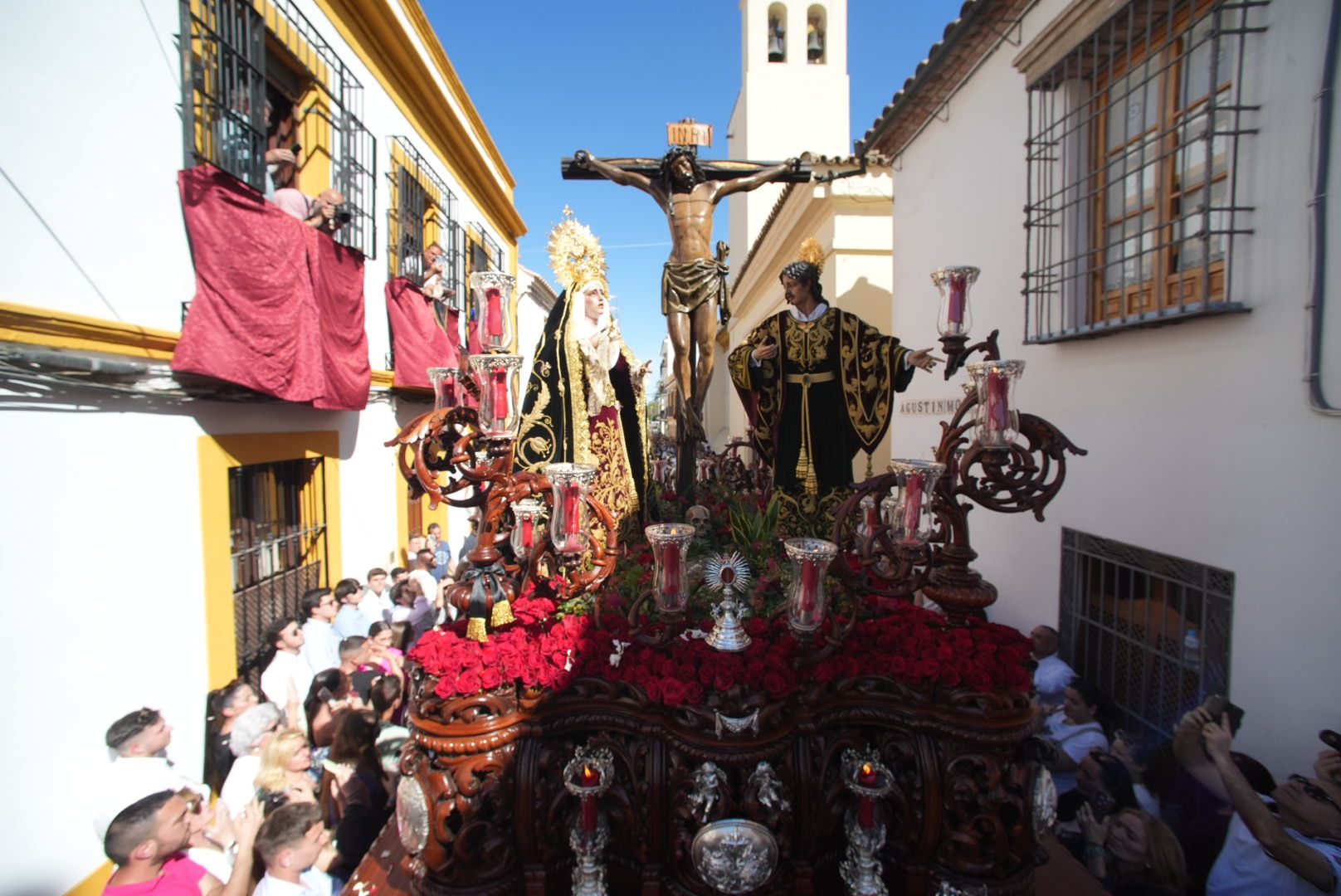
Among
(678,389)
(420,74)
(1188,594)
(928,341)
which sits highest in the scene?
(420,74)

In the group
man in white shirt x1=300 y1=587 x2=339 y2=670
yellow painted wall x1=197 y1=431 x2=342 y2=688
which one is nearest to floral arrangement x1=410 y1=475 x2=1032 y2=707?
man in white shirt x1=300 y1=587 x2=339 y2=670

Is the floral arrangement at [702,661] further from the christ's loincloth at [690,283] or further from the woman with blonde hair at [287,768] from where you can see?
the christ's loincloth at [690,283]

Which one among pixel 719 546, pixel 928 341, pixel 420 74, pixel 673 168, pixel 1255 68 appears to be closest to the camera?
pixel 1255 68

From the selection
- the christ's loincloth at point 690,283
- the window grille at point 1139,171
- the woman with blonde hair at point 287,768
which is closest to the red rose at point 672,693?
the woman with blonde hair at point 287,768

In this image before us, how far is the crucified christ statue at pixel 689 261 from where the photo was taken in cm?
442

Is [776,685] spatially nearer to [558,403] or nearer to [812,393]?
[558,403]

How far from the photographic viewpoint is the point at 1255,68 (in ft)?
9.24

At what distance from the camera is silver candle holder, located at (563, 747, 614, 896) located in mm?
2037

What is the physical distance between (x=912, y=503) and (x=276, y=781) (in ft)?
9.61

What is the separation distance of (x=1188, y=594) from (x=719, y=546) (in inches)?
100

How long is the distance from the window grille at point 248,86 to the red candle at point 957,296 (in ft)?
14.1

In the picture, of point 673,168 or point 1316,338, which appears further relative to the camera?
point 673,168

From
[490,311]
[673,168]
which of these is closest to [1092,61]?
[673,168]

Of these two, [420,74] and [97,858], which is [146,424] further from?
[420,74]
